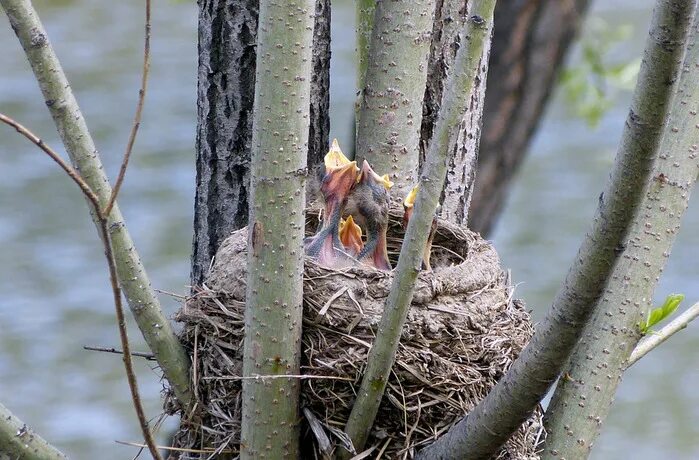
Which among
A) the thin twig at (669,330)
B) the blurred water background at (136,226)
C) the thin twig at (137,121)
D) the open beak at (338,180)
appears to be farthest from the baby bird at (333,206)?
the blurred water background at (136,226)

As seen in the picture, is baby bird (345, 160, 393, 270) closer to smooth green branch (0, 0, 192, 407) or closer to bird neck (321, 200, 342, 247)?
bird neck (321, 200, 342, 247)

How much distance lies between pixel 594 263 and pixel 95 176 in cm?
96

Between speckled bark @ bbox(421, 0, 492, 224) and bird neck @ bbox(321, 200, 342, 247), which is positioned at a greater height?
speckled bark @ bbox(421, 0, 492, 224)

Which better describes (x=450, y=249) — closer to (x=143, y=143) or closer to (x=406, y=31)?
(x=406, y=31)

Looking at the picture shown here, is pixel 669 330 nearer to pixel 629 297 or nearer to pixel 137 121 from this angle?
pixel 629 297

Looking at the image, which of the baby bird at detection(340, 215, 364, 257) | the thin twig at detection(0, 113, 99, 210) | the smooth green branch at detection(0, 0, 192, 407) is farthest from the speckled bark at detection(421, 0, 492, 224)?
the thin twig at detection(0, 113, 99, 210)

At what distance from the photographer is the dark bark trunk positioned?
4773mm

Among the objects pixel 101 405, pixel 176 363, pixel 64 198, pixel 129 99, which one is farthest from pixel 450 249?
pixel 129 99

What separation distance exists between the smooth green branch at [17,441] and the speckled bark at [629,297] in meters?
1.01

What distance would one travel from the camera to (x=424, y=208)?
1.75m

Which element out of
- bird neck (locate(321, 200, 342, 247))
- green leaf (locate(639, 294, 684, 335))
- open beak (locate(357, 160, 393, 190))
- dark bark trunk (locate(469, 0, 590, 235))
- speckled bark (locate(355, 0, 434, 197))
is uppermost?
speckled bark (locate(355, 0, 434, 197))

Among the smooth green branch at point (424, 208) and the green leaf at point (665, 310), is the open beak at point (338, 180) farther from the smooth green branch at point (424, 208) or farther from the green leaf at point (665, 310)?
the green leaf at point (665, 310)

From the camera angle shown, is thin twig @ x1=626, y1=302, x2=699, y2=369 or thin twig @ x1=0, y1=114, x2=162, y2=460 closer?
thin twig @ x1=0, y1=114, x2=162, y2=460

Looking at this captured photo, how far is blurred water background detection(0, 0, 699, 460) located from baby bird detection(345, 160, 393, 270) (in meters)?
3.53
